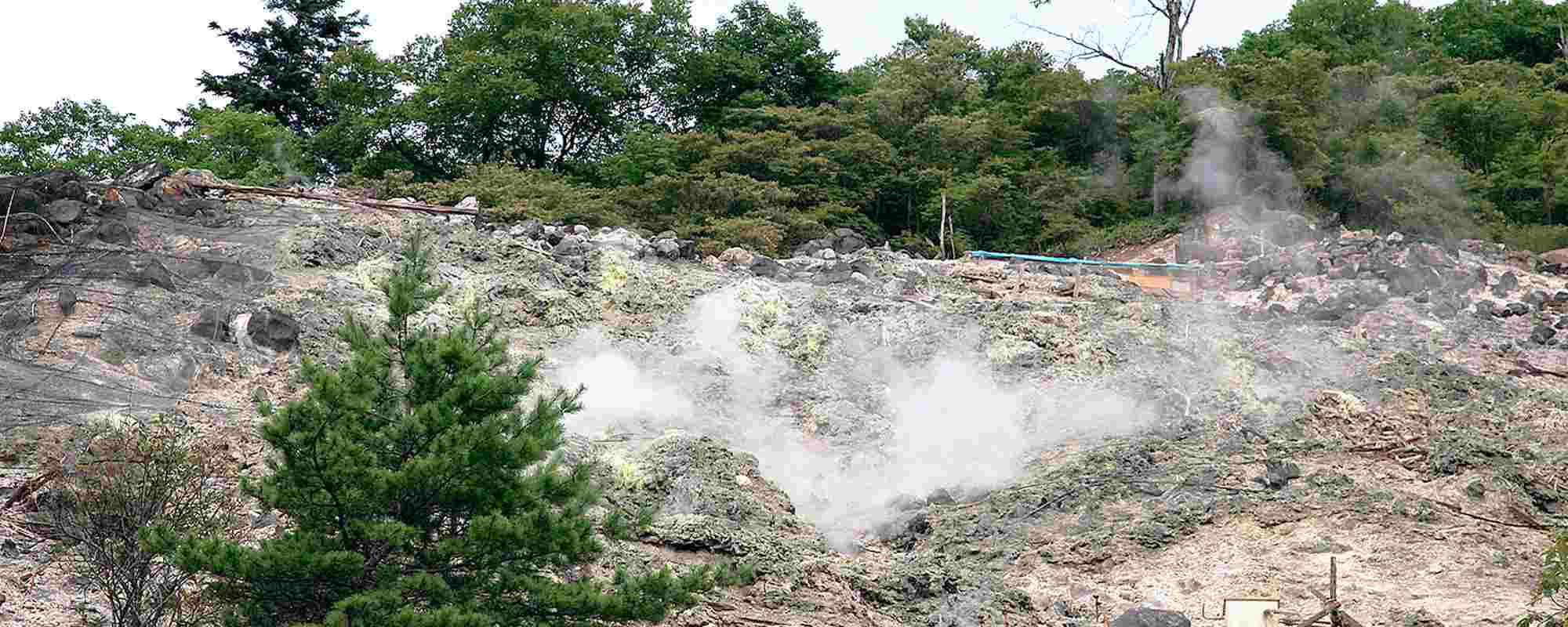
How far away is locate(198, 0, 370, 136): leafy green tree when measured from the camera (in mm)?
34969

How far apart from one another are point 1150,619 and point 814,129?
754 inches

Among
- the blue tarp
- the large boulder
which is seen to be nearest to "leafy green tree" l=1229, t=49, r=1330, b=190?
the blue tarp

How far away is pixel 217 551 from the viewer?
9.26 meters

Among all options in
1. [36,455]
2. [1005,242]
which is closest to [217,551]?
[36,455]

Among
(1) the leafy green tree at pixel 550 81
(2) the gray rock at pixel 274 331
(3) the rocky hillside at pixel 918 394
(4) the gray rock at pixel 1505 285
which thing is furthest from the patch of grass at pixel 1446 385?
(1) the leafy green tree at pixel 550 81

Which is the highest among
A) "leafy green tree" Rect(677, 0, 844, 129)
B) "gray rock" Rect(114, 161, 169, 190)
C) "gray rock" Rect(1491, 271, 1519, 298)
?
"leafy green tree" Rect(677, 0, 844, 129)

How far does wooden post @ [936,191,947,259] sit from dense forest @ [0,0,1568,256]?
181 millimetres

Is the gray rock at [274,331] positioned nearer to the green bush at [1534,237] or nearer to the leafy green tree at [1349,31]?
the green bush at [1534,237]

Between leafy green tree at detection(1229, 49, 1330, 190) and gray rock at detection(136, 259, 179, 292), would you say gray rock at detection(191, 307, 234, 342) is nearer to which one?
gray rock at detection(136, 259, 179, 292)

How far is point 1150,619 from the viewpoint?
1161 centimetres

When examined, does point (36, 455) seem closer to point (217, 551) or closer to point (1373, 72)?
point (217, 551)

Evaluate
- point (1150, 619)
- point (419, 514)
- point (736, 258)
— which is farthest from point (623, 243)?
point (419, 514)

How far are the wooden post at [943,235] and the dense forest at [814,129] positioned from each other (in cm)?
18

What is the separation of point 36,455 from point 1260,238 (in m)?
16.6
